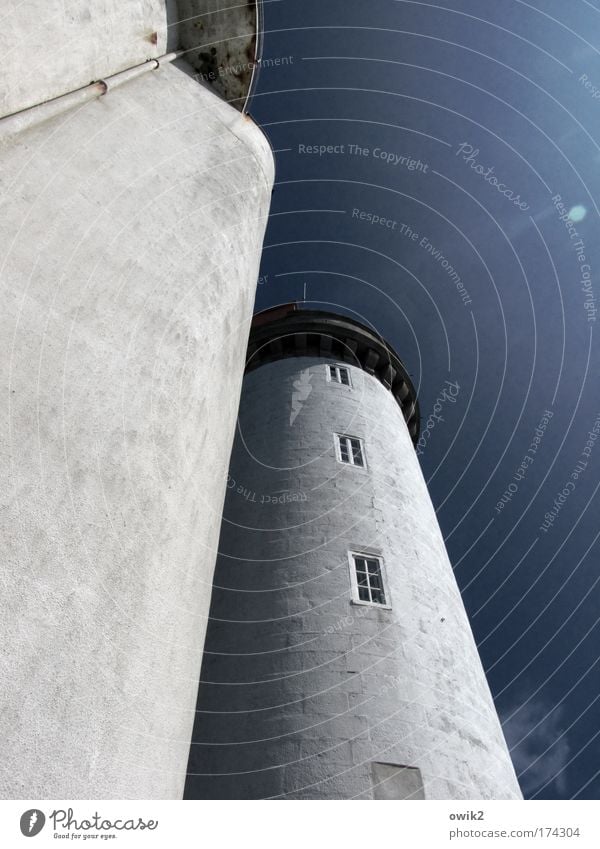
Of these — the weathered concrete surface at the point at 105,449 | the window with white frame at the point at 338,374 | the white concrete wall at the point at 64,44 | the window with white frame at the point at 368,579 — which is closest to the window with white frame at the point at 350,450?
the window with white frame at the point at 338,374

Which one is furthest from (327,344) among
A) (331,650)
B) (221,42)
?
(221,42)

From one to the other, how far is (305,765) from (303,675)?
5.45ft

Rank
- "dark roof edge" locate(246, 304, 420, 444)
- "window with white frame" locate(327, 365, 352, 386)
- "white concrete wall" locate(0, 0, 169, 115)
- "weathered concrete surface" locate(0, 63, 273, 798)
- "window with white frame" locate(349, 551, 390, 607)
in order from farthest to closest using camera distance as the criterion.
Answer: "dark roof edge" locate(246, 304, 420, 444)
"window with white frame" locate(327, 365, 352, 386)
"window with white frame" locate(349, 551, 390, 607)
"white concrete wall" locate(0, 0, 169, 115)
"weathered concrete surface" locate(0, 63, 273, 798)

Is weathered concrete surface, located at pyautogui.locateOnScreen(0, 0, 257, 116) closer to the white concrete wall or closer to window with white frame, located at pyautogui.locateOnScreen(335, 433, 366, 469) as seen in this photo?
the white concrete wall

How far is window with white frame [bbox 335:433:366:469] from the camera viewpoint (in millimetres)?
16609

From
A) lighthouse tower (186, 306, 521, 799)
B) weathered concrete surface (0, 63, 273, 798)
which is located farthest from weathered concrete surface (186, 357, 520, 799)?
weathered concrete surface (0, 63, 273, 798)

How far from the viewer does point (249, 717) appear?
10797 mm

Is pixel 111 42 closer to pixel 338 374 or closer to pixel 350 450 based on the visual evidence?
pixel 350 450

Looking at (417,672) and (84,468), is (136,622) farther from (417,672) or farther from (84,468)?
(417,672)

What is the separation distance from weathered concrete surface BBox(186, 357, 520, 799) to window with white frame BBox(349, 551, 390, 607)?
23 centimetres

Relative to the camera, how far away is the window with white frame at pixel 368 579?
12805 mm

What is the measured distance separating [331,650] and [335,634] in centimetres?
40
